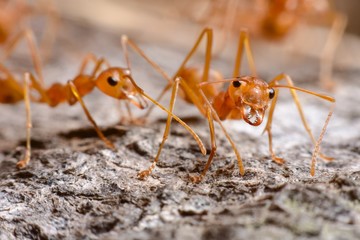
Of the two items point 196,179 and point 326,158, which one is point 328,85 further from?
point 196,179

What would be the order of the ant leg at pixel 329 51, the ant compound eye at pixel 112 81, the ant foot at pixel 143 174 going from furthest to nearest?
the ant leg at pixel 329 51 < the ant compound eye at pixel 112 81 < the ant foot at pixel 143 174

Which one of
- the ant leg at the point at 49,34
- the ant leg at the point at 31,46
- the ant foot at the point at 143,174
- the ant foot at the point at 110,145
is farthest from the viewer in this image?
the ant leg at the point at 49,34

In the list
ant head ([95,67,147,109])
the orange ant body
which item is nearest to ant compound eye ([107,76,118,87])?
ant head ([95,67,147,109])

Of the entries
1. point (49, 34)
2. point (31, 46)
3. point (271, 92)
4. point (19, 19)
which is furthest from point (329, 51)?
point (19, 19)

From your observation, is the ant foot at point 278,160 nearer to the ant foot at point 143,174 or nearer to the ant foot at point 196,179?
the ant foot at point 196,179

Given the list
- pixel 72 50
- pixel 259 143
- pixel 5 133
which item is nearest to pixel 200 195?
pixel 259 143

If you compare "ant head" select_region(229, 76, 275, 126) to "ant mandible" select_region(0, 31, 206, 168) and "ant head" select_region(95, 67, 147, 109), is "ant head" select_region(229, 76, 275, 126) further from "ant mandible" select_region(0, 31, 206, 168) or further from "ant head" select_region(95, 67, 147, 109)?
"ant head" select_region(95, 67, 147, 109)

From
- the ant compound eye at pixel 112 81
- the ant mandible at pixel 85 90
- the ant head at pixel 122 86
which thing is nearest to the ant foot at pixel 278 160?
the ant mandible at pixel 85 90

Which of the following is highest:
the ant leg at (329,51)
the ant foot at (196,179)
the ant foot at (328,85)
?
the ant leg at (329,51)
